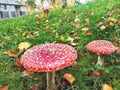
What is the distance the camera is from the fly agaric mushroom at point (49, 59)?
2.41 m

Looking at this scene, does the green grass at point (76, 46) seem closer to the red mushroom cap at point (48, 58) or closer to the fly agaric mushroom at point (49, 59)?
the fly agaric mushroom at point (49, 59)

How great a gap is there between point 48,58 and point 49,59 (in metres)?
0.03

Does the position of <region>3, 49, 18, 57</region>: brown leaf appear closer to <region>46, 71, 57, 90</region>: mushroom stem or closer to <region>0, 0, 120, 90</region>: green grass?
<region>0, 0, 120, 90</region>: green grass

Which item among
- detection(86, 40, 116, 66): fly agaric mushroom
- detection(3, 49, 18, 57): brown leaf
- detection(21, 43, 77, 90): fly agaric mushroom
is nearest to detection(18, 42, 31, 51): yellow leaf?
detection(3, 49, 18, 57): brown leaf

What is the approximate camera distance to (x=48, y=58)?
252cm

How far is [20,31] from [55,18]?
1.06 meters

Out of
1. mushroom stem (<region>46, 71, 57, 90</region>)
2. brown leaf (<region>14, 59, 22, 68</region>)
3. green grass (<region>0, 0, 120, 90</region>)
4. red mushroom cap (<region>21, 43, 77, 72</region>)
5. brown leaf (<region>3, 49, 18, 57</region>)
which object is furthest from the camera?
brown leaf (<region>3, 49, 18, 57</region>)

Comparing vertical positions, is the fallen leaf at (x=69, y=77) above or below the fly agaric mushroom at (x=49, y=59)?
below

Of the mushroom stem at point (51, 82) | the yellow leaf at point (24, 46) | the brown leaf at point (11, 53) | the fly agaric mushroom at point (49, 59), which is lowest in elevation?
the mushroom stem at point (51, 82)

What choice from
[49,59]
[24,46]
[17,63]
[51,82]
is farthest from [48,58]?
[24,46]

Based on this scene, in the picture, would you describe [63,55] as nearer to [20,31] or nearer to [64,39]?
[64,39]

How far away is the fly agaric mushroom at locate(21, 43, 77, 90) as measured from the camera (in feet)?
7.90

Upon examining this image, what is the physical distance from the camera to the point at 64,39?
3.95 m

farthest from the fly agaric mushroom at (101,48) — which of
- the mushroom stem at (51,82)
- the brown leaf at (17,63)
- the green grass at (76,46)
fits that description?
the brown leaf at (17,63)
